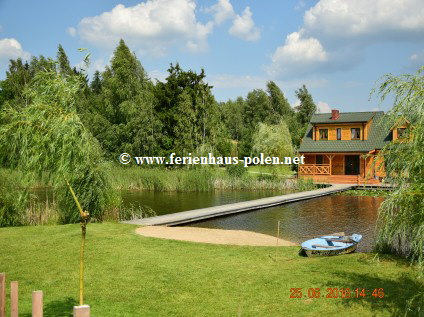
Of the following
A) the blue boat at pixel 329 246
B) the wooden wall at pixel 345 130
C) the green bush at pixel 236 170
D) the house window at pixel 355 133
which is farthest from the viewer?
the house window at pixel 355 133

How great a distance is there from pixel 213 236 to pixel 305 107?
5907 cm

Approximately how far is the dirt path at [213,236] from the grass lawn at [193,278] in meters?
1.29

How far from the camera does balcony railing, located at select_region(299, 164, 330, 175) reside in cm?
3772

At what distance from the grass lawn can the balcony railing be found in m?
27.3

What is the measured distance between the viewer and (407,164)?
623 cm

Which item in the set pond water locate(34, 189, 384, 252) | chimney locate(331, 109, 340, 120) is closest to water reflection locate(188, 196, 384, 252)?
pond water locate(34, 189, 384, 252)

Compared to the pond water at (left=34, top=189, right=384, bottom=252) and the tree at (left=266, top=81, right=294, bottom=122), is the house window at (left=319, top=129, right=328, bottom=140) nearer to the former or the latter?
the pond water at (left=34, top=189, right=384, bottom=252)

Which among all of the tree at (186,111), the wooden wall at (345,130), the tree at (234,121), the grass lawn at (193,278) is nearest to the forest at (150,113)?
the tree at (186,111)

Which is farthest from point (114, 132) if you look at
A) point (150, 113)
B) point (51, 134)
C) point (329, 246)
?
point (51, 134)

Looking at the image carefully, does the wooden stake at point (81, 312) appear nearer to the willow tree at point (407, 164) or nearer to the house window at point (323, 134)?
the willow tree at point (407, 164)

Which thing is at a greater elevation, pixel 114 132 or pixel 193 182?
pixel 114 132

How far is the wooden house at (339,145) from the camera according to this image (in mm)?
36969

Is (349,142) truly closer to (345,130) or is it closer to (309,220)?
(345,130)

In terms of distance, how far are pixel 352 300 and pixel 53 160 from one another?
5249mm
